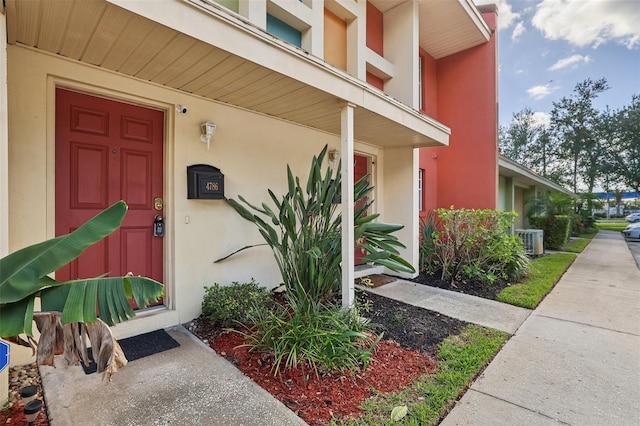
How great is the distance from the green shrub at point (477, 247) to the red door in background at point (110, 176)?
206 inches

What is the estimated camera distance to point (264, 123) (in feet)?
14.7

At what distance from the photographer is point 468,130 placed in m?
7.96

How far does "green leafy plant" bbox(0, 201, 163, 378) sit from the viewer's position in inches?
56.0

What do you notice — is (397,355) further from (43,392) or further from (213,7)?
(213,7)

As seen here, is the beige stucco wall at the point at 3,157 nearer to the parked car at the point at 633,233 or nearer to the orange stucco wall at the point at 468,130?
the orange stucco wall at the point at 468,130

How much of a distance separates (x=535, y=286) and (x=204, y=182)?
6029 millimetres

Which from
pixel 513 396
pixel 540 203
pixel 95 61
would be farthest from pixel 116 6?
pixel 540 203

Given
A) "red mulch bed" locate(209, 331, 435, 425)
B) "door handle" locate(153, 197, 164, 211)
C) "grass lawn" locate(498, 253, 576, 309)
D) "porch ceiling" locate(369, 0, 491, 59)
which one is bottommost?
"red mulch bed" locate(209, 331, 435, 425)

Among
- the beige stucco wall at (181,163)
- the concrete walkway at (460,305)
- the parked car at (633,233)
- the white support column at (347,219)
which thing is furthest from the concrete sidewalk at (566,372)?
the parked car at (633,233)

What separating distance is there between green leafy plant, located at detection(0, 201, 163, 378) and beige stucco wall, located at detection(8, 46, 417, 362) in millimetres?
1696

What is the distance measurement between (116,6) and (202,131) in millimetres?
1755

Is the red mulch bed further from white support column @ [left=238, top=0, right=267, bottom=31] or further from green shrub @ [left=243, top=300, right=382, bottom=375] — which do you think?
white support column @ [left=238, top=0, right=267, bottom=31]

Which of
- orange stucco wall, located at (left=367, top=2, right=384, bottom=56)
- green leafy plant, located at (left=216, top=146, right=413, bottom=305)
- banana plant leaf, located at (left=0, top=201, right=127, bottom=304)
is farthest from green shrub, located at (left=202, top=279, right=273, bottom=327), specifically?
orange stucco wall, located at (left=367, top=2, right=384, bottom=56)

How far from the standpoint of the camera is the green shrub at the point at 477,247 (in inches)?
239
